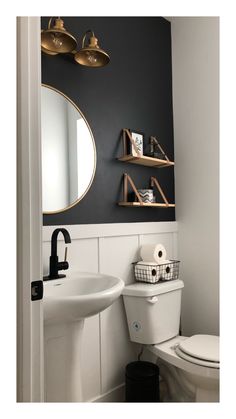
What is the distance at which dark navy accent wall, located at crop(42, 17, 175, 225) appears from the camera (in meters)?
1.87

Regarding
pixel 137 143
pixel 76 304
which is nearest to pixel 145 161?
pixel 137 143

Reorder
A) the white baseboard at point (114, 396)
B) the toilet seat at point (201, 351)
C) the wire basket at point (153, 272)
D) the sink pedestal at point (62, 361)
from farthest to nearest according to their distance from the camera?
the wire basket at point (153, 272)
the white baseboard at point (114, 396)
the toilet seat at point (201, 351)
the sink pedestal at point (62, 361)

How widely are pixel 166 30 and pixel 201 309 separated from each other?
Result: 219 centimetres

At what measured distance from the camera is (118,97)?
218cm

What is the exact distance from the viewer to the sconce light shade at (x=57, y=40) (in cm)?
158

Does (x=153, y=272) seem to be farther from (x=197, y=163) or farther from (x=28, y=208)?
(x=28, y=208)

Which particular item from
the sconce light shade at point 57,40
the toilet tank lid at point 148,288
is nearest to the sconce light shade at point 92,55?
the sconce light shade at point 57,40

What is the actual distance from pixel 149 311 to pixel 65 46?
1.53 metres

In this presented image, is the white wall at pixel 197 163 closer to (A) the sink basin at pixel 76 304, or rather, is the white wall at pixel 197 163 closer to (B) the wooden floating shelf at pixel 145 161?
(B) the wooden floating shelf at pixel 145 161

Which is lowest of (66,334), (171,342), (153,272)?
(171,342)

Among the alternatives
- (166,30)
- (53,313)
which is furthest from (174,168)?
(53,313)

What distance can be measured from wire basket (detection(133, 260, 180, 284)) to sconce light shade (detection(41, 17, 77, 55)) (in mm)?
1322

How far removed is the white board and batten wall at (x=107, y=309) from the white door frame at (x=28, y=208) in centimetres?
85
